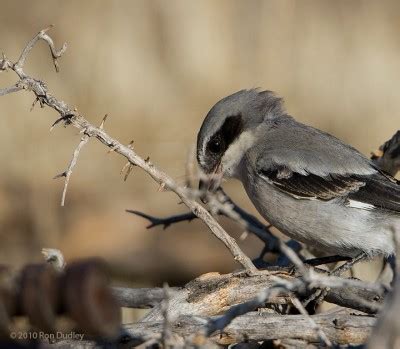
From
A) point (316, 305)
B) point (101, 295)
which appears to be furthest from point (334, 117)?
point (101, 295)

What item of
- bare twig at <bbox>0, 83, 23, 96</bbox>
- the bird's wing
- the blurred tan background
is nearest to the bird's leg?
the bird's wing

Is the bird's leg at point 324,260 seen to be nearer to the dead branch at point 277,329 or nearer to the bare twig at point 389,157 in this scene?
the bare twig at point 389,157

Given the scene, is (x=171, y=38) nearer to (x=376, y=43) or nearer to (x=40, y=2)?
(x=40, y=2)

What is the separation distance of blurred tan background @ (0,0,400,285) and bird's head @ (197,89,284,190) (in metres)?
2.70

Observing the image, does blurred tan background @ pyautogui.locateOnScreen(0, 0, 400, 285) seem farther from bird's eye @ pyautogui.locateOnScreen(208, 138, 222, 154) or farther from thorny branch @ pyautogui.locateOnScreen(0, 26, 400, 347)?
thorny branch @ pyautogui.locateOnScreen(0, 26, 400, 347)

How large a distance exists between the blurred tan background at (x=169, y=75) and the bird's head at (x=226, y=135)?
270cm

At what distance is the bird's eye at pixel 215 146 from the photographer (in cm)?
501

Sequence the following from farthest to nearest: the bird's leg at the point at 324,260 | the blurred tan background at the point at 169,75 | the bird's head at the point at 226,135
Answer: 1. the blurred tan background at the point at 169,75
2. the bird's head at the point at 226,135
3. the bird's leg at the point at 324,260

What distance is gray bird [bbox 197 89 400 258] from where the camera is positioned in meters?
4.61

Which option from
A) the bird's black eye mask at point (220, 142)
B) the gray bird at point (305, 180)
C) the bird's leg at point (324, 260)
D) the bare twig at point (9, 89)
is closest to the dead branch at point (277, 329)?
the bare twig at point (9, 89)

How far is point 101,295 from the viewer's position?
7.48 ft

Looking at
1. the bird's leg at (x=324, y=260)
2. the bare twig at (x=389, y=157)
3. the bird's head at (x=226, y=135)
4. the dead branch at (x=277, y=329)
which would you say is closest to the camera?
the dead branch at (x=277, y=329)

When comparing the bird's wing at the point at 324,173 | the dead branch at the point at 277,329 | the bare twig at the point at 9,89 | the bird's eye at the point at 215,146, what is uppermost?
the bird's eye at the point at 215,146

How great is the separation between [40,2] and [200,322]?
18.3 ft
